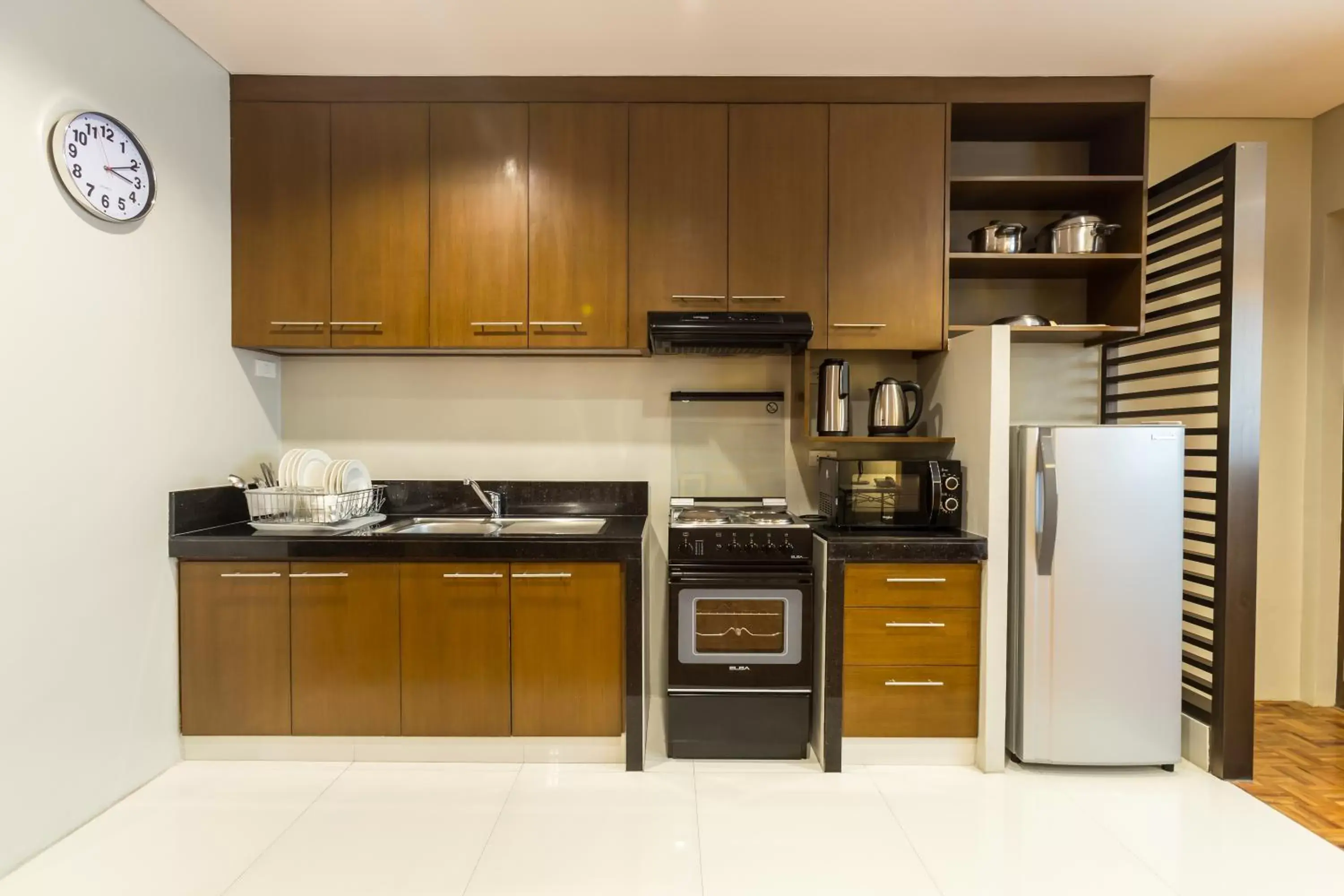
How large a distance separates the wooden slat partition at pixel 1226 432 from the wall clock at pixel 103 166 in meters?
3.64

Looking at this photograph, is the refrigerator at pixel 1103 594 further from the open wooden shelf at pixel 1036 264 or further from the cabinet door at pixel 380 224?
the cabinet door at pixel 380 224

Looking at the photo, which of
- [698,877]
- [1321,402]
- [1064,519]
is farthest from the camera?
[1321,402]

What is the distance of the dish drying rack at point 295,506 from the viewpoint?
2697 mm

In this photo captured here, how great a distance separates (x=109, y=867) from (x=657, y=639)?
6.46ft

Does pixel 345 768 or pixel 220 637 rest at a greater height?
pixel 220 637

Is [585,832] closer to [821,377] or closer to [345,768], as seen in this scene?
[345,768]

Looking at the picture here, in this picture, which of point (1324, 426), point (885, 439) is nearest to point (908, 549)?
point (885, 439)

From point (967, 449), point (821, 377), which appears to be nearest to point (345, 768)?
point (821, 377)

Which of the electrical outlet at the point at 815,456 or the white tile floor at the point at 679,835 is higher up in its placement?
the electrical outlet at the point at 815,456

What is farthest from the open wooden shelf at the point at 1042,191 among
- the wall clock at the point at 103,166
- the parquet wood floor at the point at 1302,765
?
the wall clock at the point at 103,166

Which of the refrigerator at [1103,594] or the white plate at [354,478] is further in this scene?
the white plate at [354,478]

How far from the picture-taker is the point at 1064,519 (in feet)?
8.25

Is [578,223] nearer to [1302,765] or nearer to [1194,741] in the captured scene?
[1194,741]

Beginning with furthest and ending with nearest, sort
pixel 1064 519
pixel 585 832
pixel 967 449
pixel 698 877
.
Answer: pixel 967 449 < pixel 1064 519 < pixel 585 832 < pixel 698 877
